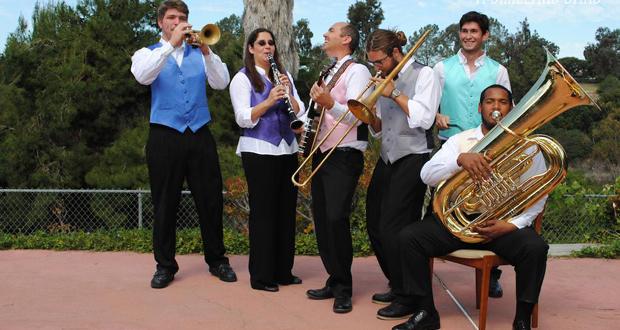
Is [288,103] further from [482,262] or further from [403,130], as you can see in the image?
[482,262]

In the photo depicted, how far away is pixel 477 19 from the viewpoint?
468cm

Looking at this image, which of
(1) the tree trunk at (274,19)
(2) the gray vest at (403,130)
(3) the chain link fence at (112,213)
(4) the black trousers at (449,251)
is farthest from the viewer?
(1) the tree trunk at (274,19)

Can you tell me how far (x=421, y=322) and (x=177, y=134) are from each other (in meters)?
2.14

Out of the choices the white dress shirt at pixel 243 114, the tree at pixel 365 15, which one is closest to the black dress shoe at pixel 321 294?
the white dress shirt at pixel 243 114

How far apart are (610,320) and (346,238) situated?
5.57 ft

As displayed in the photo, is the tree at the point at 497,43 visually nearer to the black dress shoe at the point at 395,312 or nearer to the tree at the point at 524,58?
the tree at the point at 524,58

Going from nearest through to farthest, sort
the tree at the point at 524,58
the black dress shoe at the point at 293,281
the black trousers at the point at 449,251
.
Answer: the black trousers at the point at 449,251 → the black dress shoe at the point at 293,281 → the tree at the point at 524,58

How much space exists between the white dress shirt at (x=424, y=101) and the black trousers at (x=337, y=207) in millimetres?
544

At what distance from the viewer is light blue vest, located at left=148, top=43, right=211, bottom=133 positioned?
492 cm

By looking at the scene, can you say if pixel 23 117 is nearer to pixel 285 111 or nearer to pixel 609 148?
pixel 285 111

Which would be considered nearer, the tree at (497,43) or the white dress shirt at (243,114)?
the white dress shirt at (243,114)

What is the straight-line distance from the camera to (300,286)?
5156 millimetres

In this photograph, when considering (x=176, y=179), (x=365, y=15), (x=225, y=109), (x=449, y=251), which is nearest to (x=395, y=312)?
(x=449, y=251)

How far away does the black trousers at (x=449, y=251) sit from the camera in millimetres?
3850
